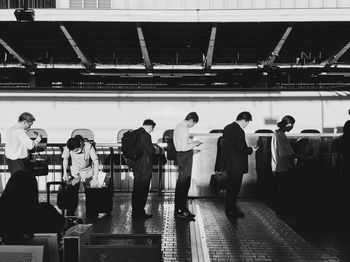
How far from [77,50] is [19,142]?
4.23 metres

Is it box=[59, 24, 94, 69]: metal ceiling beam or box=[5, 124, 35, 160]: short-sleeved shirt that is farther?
box=[59, 24, 94, 69]: metal ceiling beam

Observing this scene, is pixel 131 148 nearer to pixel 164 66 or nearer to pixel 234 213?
pixel 234 213

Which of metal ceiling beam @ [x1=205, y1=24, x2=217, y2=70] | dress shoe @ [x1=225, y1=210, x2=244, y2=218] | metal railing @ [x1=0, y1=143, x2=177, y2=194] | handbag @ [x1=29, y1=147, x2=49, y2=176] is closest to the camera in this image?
dress shoe @ [x1=225, y1=210, x2=244, y2=218]

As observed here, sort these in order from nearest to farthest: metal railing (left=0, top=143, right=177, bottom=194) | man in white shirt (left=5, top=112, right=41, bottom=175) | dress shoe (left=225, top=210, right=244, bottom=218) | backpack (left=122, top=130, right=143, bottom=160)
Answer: backpack (left=122, top=130, right=143, bottom=160)
man in white shirt (left=5, top=112, right=41, bottom=175)
dress shoe (left=225, top=210, right=244, bottom=218)
metal railing (left=0, top=143, right=177, bottom=194)

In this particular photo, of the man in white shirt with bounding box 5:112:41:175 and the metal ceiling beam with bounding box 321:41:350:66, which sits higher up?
the metal ceiling beam with bounding box 321:41:350:66

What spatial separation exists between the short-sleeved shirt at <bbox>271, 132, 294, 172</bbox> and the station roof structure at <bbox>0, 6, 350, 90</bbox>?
10.7 ft

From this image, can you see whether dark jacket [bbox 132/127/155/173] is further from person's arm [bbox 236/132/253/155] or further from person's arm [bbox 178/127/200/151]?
person's arm [bbox 236/132/253/155]

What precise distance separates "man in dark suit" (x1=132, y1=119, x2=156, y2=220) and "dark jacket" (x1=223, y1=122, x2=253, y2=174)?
1.25 meters

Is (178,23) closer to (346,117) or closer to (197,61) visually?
(197,61)

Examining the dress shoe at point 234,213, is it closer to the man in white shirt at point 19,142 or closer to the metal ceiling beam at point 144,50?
the man in white shirt at point 19,142

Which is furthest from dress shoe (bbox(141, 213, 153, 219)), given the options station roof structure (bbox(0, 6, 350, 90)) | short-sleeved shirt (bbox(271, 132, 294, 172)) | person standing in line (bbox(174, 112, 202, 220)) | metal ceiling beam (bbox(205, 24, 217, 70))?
metal ceiling beam (bbox(205, 24, 217, 70))

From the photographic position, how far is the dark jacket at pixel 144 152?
7504 millimetres

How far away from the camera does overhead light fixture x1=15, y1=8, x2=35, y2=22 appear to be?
9.25 meters

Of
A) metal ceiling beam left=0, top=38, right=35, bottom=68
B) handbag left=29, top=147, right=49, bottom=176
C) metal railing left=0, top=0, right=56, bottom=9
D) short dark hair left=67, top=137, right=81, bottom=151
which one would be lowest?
handbag left=29, top=147, right=49, bottom=176
